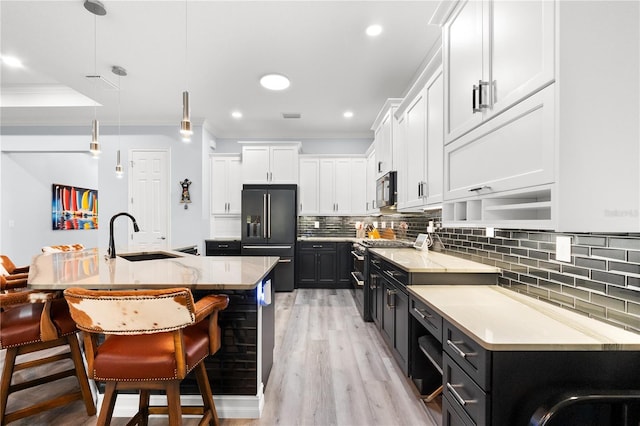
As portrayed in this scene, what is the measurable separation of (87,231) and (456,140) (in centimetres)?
832

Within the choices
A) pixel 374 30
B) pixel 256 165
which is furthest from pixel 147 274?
pixel 256 165

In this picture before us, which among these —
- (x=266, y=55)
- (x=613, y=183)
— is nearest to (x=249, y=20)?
(x=266, y=55)

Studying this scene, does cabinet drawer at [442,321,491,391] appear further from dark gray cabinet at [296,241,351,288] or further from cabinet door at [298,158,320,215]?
cabinet door at [298,158,320,215]

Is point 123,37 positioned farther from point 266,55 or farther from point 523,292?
point 523,292

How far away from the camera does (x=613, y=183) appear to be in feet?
3.41

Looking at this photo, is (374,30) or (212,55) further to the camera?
(212,55)

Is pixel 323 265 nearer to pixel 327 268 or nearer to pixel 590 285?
pixel 327 268

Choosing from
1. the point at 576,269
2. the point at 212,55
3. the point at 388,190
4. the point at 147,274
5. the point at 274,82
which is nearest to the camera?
the point at 576,269

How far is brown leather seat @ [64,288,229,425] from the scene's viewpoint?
120 cm

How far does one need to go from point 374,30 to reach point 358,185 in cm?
326

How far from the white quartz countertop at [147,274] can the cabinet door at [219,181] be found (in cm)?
321

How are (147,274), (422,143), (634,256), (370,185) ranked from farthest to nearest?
1. (370,185)
2. (422,143)
3. (147,274)
4. (634,256)

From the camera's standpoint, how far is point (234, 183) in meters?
5.68

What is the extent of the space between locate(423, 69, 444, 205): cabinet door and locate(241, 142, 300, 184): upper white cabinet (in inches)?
129
